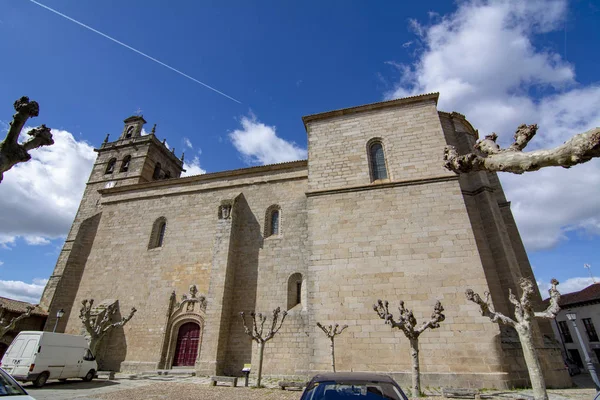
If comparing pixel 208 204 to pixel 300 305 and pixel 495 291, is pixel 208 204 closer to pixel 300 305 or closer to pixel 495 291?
pixel 300 305

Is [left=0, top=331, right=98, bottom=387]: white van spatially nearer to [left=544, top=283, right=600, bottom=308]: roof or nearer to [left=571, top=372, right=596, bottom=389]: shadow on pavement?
[left=571, top=372, right=596, bottom=389]: shadow on pavement

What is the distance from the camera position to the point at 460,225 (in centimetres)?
1029

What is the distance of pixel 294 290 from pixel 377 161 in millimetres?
6549

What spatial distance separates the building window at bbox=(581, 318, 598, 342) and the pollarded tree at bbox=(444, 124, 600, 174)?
2644 cm

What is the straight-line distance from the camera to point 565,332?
25078 millimetres

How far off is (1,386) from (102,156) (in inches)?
957

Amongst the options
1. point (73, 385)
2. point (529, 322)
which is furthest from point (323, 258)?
point (73, 385)

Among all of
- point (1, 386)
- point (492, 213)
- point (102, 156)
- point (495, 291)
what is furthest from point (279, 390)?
point (102, 156)

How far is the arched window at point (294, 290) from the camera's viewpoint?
12930 millimetres

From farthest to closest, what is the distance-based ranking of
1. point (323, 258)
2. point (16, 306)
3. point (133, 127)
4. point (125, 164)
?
point (133, 127) → point (125, 164) → point (16, 306) → point (323, 258)

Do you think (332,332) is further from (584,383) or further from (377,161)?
(584,383)

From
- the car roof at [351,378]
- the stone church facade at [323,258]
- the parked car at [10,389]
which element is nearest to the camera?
the car roof at [351,378]

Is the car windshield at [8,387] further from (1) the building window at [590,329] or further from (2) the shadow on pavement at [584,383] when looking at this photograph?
(1) the building window at [590,329]

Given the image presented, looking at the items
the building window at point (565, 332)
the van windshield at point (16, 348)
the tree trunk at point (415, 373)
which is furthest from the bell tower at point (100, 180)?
the building window at point (565, 332)
